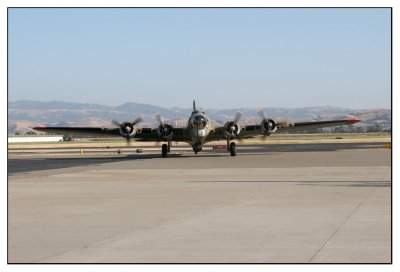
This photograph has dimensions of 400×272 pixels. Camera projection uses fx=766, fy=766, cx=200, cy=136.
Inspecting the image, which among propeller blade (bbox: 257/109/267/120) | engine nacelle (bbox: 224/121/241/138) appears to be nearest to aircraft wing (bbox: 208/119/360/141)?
engine nacelle (bbox: 224/121/241/138)

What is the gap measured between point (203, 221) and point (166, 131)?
40.3 metres

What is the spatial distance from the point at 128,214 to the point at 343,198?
609 cm

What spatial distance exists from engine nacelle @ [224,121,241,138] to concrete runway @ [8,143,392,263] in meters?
26.6

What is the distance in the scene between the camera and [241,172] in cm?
3338

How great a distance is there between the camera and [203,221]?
1515 cm

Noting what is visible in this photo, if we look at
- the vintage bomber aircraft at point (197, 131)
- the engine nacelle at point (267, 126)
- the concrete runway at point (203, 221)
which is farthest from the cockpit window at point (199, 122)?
the concrete runway at point (203, 221)

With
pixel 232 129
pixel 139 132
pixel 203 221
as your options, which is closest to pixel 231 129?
pixel 232 129

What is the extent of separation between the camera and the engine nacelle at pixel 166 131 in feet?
181

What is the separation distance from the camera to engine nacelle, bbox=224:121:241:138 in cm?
5453

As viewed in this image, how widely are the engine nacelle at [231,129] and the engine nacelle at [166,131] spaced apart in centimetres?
392

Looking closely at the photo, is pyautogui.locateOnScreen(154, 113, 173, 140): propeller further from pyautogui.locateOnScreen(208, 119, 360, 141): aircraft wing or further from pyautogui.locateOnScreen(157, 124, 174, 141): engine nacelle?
pyautogui.locateOnScreen(208, 119, 360, 141): aircraft wing

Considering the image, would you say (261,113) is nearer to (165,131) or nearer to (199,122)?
(199,122)
